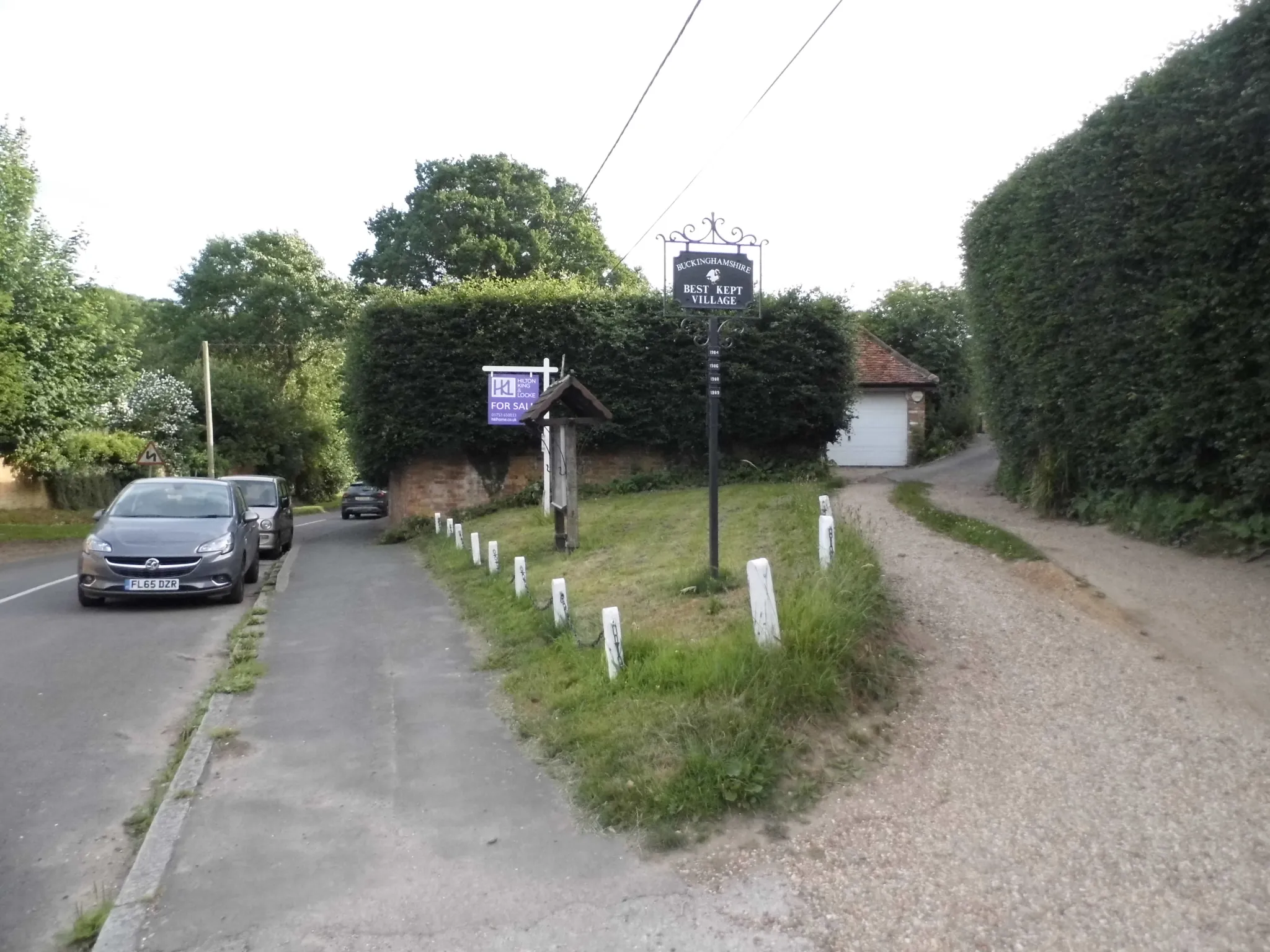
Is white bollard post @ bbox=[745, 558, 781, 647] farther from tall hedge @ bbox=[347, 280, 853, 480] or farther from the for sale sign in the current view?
tall hedge @ bbox=[347, 280, 853, 480]

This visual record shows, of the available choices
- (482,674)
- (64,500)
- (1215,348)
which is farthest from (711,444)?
(64,500)

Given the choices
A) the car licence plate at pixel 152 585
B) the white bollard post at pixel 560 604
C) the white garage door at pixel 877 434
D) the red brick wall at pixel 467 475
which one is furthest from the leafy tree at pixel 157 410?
the white bollard post at pixel 560 604

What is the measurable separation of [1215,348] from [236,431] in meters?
42.9

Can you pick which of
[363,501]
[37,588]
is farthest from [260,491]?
[363,501]

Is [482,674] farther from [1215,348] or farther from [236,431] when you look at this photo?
[236,431]

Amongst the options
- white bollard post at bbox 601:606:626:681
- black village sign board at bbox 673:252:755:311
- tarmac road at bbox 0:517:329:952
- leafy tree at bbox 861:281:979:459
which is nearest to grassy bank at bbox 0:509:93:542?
tarmac road at bbox 0:517:329:952

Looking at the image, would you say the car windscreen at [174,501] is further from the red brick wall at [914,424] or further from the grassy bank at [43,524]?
the red brick wall at [914,424]

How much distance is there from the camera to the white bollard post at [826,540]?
8.27 metres

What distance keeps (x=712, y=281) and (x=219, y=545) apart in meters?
6.70

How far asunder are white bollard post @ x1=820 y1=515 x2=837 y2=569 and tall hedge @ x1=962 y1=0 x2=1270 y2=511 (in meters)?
3.70

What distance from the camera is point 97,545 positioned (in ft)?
37.2

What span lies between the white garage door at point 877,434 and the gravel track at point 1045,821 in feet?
64.0

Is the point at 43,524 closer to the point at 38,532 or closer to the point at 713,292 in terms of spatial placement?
the point at 38,532

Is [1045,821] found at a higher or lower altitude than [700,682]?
lower
